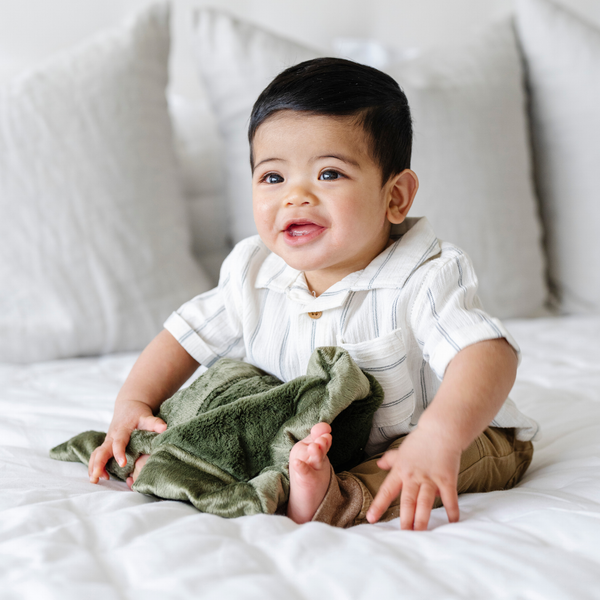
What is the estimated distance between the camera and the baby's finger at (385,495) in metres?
0.57

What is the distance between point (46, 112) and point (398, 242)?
85 centimetres

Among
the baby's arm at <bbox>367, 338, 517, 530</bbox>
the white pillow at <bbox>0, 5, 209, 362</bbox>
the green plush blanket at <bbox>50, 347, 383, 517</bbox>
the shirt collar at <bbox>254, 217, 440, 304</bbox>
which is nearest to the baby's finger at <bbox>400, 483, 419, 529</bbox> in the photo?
the baby's arm at <bbox>367, 338, 517, 530</bbox>

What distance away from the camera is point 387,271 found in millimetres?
737

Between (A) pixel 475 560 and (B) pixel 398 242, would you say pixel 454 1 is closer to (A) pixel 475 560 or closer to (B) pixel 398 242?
(B) pixel 398 242

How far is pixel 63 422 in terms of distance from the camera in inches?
33.8

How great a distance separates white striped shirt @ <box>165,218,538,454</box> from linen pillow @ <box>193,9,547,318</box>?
675mm

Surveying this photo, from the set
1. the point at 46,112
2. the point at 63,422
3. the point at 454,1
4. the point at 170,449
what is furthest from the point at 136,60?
the point at 454,1

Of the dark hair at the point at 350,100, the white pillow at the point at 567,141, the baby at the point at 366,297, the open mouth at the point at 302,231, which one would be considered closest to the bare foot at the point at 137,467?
the baby at the point at 366,297

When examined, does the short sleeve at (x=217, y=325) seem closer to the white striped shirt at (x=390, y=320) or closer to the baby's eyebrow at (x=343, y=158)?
the white striped shirt at (x=390, y=320)

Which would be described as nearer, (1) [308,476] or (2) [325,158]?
(1) [308,476]

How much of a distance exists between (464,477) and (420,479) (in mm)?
145

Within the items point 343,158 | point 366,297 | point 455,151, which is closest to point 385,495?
point 366,297

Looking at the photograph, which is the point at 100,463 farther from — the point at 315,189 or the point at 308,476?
the point at 315,189

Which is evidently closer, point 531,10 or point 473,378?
point 473,378
